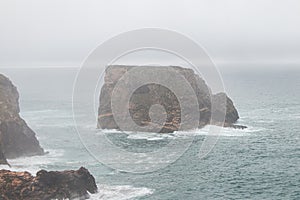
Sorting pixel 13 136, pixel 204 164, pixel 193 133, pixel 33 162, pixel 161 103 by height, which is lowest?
pixel 33 162

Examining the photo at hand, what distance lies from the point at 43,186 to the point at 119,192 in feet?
39.1

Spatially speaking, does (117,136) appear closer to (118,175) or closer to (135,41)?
(118,175)

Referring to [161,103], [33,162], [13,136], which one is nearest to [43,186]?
[33,162]

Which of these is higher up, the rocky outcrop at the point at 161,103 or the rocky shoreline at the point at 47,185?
the rocky outcrop at the point at 161,103

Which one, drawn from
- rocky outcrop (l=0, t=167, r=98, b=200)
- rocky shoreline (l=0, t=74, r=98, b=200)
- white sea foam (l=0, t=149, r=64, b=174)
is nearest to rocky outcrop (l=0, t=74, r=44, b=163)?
white sea foam (l=0, t=149, r=64, b=174)

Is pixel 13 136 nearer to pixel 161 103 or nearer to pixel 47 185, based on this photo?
pixel 47 185

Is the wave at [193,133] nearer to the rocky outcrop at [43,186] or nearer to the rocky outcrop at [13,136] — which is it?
the rocky outcrop at [13,136]

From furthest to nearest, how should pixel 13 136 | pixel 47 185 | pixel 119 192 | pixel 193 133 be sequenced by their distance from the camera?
pixel 193 133 < pixel 13 136 < pixel 119 192 < pixel 47 185

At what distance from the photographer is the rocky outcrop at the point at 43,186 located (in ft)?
176

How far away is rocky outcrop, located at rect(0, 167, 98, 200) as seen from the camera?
53594mm

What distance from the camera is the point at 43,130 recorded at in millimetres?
115750

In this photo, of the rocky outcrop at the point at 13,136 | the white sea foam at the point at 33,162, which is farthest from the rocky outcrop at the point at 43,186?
the rocky outcrop at the point at 13,136

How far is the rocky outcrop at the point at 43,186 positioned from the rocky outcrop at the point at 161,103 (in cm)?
5619

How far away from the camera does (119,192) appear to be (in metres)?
59.8
